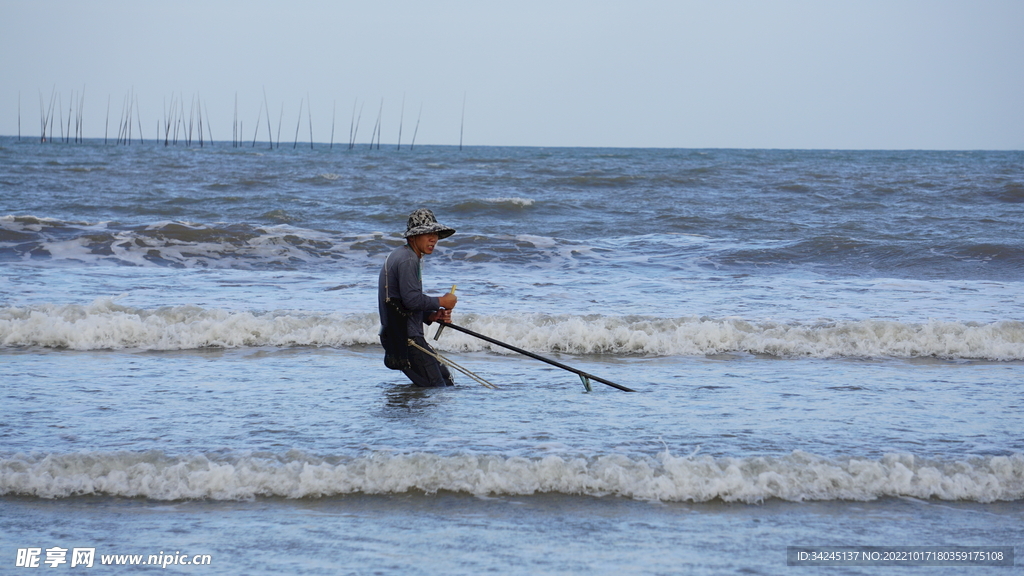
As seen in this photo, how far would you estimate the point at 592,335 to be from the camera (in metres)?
8.74

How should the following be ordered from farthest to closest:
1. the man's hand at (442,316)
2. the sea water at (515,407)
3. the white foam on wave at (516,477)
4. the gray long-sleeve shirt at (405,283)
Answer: the man's hand at (442,316)
the gray long-sleeve shirt at (405,283)
the white foam on wave at (516,477)
the sea water at (515,407)

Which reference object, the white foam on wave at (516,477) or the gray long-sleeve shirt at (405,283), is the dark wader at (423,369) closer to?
the gray long-sleeve shirt at (405,283)

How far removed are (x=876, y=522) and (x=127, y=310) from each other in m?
8.36

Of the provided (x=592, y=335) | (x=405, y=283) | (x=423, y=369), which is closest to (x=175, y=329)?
(x=423, y=369)

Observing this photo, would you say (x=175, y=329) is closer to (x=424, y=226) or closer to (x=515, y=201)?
(x=424, y=226)

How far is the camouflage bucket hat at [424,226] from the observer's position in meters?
6.17

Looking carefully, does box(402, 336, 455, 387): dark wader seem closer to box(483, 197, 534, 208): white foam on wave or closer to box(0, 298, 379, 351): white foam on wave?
box(0, 298, 379, 351): white foam on wave

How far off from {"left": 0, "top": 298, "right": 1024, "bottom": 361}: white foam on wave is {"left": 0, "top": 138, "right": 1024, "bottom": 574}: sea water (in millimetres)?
35

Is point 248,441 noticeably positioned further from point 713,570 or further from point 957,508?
point 957,508

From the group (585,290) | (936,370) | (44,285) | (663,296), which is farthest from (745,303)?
(44,285)

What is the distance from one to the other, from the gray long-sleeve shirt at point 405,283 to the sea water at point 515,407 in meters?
0.74

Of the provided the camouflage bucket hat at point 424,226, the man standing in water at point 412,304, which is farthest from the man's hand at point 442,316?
the camouflage bucket hat at point 424,226

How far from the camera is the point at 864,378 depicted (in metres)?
7.27

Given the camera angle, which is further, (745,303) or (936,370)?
(745,303)
